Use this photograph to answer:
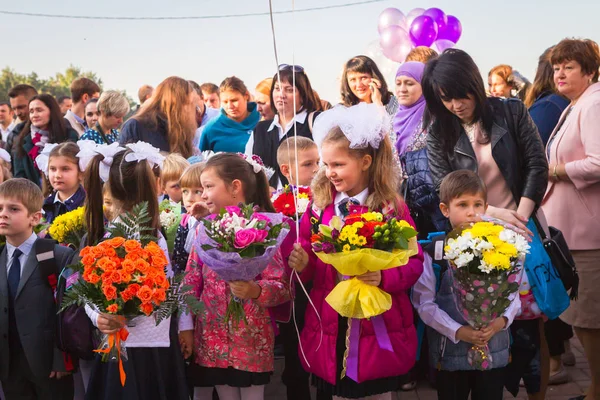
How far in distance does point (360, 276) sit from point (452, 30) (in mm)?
Answer: 6385

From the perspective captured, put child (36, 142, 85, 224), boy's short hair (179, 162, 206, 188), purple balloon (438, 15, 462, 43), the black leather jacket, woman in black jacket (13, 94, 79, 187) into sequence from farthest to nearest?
purple balloon (438, 15, 462, 43) < woman in black jacket (13, 94, 79, 187) < child (36, 142, 85, 224) < boy's short hair (179, 162, 206, 188) < the black leather jacket

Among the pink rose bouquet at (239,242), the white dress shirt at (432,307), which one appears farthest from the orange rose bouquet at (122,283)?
the white dress shirt at (432,307)

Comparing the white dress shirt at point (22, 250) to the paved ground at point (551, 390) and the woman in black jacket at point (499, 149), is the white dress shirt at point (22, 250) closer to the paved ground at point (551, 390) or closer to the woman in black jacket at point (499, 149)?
the paved ground at point (551, 390)

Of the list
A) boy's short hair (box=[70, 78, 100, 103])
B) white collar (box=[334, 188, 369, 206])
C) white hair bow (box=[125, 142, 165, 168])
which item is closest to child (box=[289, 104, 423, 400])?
white collar (box=[334, 188, 369, 206])

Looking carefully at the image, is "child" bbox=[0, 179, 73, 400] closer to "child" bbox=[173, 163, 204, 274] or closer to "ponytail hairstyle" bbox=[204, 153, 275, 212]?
"child" bbox=[173, 163, 204, 274]

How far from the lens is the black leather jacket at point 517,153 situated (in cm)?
425

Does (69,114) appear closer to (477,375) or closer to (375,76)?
(375,76)

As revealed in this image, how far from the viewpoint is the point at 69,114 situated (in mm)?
8961

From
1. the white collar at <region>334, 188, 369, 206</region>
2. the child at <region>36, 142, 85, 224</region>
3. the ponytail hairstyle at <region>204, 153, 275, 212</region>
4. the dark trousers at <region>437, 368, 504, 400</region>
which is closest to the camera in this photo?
the white collar at <region>334, 188, 369, 206</region>

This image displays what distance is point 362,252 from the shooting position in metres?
3.19

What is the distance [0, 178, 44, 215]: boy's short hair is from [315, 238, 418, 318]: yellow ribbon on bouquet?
6.27 feet

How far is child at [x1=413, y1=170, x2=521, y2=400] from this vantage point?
374cm

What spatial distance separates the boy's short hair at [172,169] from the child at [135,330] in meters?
1.29

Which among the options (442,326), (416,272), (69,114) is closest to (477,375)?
(442,326)
